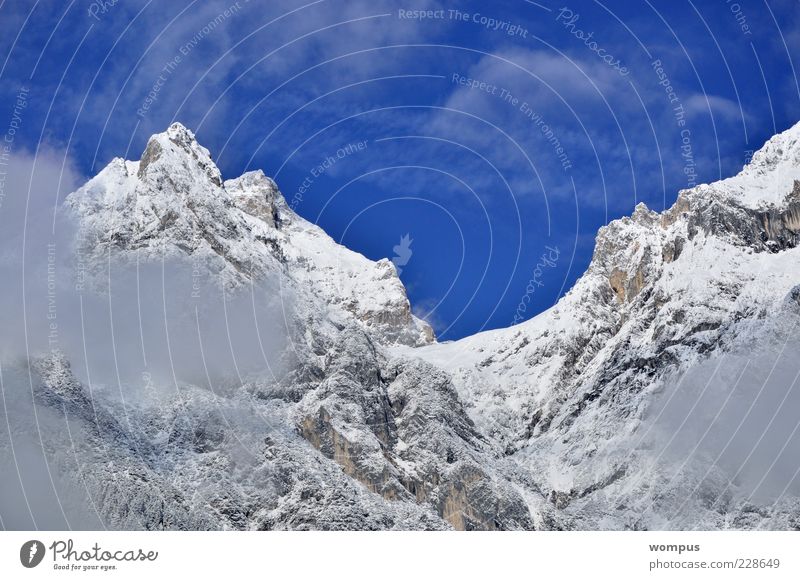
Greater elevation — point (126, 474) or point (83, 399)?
point (83, 399)

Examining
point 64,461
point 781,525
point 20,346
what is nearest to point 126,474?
point 64,461

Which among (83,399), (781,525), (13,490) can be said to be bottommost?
(781,525)

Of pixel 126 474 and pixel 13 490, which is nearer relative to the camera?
pixel 13 490
